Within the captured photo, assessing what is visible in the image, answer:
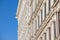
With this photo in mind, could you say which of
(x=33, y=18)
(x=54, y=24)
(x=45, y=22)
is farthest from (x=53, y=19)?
(x=33, y=18)

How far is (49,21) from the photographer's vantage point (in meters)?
46.8

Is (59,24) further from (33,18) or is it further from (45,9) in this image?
(33,18)

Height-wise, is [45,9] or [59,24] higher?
[45,9]

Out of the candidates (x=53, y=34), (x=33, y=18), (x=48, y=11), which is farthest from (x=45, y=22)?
(x=33, y=18)

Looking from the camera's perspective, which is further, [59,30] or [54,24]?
[54,24]

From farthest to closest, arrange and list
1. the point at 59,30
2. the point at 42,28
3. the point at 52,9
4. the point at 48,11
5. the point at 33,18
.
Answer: the point at 33,18
the point at 42,28
the point at 48,11
the point at 52,9
the point at 59,30

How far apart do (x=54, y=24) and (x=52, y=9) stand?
2060 millimetres

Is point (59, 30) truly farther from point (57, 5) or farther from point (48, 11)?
point (48, 11)

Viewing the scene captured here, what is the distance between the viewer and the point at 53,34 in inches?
1729

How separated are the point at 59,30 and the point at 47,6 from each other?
27.4 feet

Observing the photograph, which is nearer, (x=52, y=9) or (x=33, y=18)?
(x=52, y=9)

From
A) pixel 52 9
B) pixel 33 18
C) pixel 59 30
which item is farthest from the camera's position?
pixel 33 18

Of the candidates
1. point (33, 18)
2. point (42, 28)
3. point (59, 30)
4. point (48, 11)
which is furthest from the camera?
point (33, 18)

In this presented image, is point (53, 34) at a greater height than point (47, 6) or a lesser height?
A: lesser
